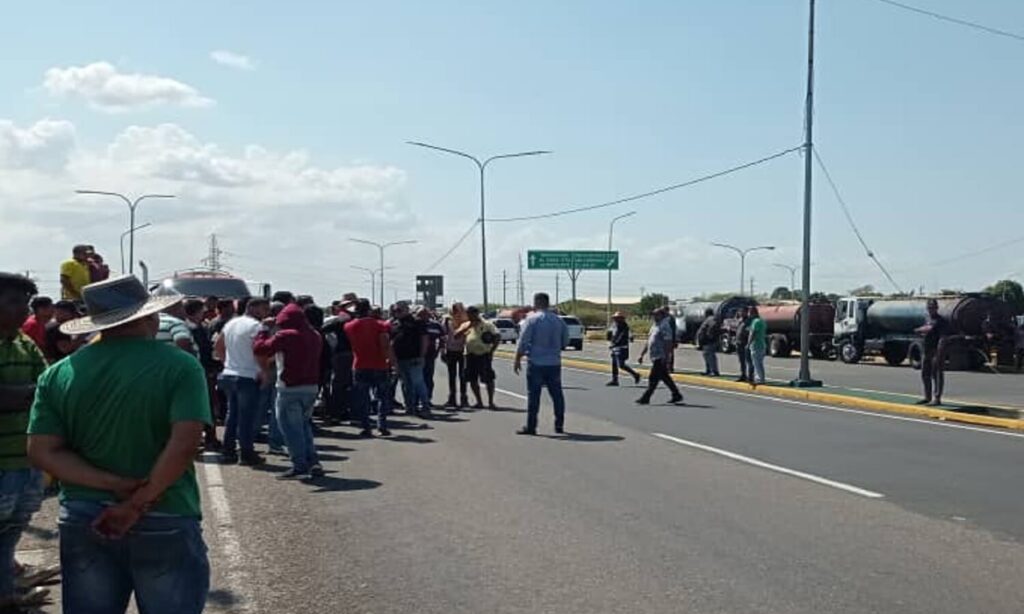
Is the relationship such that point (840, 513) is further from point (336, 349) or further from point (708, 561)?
point (336, 349)

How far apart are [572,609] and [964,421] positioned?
515 inches

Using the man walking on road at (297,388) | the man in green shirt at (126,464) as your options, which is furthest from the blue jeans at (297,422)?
the man in green shirt at (126,464)

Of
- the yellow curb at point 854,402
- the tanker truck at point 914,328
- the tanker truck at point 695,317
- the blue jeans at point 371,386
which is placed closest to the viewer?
the blue jeans at point 371,386

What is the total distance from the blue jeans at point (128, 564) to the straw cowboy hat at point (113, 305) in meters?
0.64

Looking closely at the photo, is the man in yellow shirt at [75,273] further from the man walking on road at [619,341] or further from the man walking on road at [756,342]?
the man walking on road at [756,342]

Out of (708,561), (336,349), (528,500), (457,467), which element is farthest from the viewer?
(336,349)

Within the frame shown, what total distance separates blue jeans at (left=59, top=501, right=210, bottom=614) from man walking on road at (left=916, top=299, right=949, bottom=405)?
16.7 metres

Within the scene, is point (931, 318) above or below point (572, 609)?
above

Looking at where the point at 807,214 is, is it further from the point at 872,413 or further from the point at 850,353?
the point at 850,353

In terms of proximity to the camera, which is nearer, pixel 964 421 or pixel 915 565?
pixel 915 565

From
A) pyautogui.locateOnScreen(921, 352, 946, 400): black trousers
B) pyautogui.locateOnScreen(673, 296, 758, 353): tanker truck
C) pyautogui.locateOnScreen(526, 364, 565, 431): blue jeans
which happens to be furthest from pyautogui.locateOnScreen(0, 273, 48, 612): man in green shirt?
pyautogui.locateOnScreen(673, 296, 758, 353): tanker truck

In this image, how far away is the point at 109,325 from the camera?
4172 millimetres

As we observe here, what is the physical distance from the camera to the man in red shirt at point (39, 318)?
9.83 meters

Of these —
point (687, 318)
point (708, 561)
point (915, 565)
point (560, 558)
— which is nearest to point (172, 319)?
point (560, 558)
